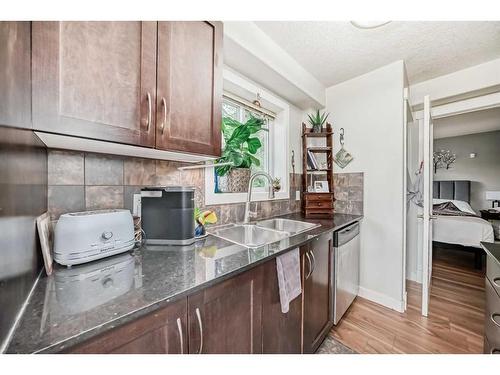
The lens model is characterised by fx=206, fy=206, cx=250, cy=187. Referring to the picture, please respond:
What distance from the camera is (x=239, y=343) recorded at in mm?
821

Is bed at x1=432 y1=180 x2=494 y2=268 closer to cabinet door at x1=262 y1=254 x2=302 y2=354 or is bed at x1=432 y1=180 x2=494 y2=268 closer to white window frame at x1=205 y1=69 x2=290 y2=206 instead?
white window frame at x1=205 y1=69 x2=290 y2=206

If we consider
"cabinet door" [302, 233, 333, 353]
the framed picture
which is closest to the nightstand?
the framed picture

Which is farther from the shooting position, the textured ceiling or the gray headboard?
the gray headboard

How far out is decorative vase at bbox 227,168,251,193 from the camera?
5.14ft

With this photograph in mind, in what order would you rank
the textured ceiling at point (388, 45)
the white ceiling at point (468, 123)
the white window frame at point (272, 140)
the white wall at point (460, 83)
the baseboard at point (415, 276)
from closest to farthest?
the textured ceiling at point (388, 45) < the white window frame at point (272, 140) < the white wall at point (460, 83) < the baseboard at point (415, 276) < the white ceiling at point (468, 123)

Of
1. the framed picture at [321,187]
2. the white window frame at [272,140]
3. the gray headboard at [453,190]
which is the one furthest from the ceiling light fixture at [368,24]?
the gray headboard at [453,190]

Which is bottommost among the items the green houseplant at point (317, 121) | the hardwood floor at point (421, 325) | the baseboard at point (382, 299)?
the hardwood floor at point (421, 325)

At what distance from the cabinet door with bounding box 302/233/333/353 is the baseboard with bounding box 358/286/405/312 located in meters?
0.81

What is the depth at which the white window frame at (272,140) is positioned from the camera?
1.61 metres

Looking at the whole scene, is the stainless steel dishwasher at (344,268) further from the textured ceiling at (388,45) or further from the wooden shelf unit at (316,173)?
the textured ceiling at (388,45)

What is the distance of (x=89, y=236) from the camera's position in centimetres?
79

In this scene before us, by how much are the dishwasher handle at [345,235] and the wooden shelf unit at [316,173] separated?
0.96ft

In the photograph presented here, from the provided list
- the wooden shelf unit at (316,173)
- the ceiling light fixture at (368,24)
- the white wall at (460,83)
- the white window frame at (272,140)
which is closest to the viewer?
the ceiling light fixture at (368,24)
